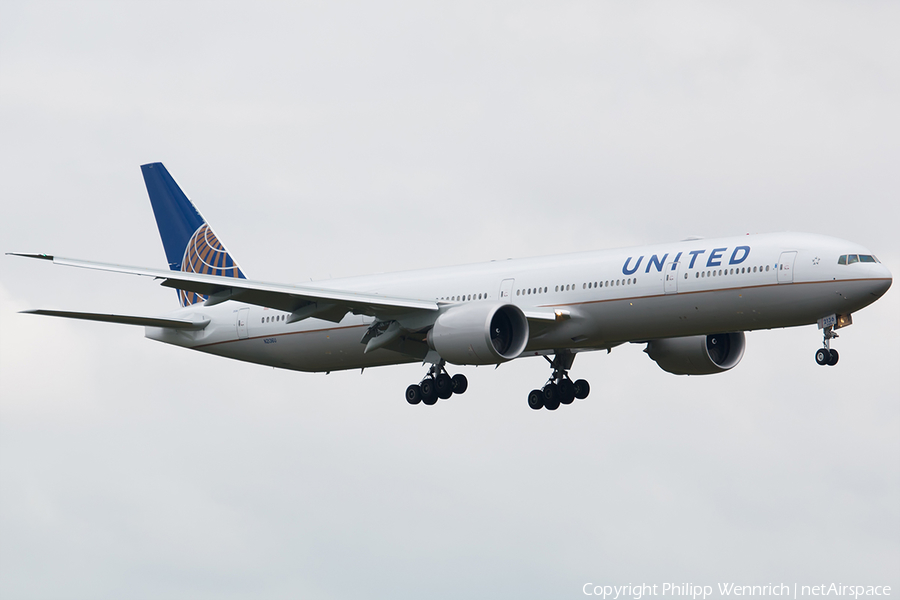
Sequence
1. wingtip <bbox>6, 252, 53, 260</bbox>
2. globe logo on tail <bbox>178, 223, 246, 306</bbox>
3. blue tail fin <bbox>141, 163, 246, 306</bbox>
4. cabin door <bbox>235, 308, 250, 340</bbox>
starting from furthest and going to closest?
blue tail fin <bbox>141, 163, 246, 306</bbox>, globe logo on tail <bbox>178, 223, 246, 306</bbox>, cabin door <bbox>235, 308, 250, 340</bbox>, wingtip <bbox>6, 252, 53, 260</bbox>

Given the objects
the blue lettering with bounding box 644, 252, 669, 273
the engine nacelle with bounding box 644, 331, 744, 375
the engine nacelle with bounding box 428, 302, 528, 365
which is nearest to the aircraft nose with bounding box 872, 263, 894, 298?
the blue lettering with bounding box 644, 252, 669, 273

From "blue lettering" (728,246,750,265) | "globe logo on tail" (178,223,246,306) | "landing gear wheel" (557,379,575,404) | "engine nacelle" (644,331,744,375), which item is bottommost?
"landing gear wheel" (557,379,575,404)

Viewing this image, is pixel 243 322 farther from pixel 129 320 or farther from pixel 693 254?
pixel 693 254

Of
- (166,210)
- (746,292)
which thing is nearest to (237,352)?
(166,210)

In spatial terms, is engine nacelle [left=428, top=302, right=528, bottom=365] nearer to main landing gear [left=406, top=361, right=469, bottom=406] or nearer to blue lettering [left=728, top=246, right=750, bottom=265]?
main landing gear [left=406, top=361, right=469, bottom=406]

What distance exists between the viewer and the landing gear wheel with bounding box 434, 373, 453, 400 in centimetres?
4462

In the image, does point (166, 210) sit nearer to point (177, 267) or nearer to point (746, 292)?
point (177, 267)

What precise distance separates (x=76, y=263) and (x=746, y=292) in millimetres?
18814

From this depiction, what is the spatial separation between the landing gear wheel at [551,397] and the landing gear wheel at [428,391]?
14.3ft

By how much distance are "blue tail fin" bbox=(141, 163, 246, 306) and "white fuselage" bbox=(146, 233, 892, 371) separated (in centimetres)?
631

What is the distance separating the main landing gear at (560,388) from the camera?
46.8m

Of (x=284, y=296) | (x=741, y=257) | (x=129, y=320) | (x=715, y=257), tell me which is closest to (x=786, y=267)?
(x=741, y=257)

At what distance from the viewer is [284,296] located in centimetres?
4200

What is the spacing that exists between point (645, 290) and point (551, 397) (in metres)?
8.42
